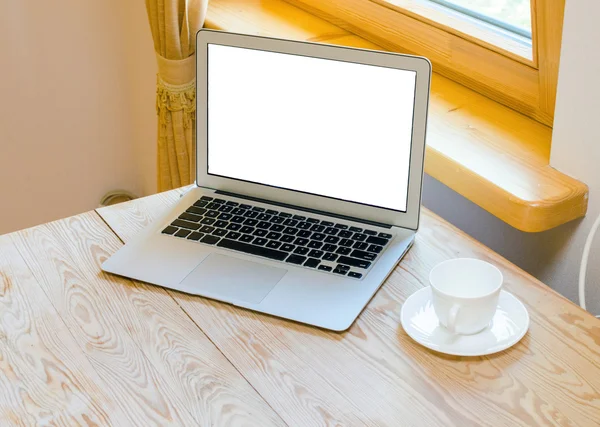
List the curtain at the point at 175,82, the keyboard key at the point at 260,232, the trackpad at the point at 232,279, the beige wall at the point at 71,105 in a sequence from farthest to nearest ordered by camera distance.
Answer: the beige wall at the point at 71,105
the curtain at the point at 175,82
the keyboard key at the point at 260,232
the trackpad at the point at 232,279

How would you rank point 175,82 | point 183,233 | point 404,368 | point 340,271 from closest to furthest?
point 404,368
point 340,271
point 183,233
point 175,82

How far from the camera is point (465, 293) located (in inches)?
33.2

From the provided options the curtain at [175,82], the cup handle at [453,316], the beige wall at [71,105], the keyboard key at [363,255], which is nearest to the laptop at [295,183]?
the keyboard key at [363,255]

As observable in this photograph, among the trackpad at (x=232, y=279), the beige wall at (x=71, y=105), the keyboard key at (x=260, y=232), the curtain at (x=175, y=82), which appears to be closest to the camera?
the trackpad at (x=232, y=279)

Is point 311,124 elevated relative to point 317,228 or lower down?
elevated

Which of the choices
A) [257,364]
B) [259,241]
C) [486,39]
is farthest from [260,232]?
[486,39]

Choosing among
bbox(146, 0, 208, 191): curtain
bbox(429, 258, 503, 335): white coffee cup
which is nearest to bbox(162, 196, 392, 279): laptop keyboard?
bbox(429, 258, 503, 335): white coffee cup

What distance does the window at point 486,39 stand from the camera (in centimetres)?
109

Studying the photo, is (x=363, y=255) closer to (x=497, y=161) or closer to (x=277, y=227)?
(x=277, y=227)

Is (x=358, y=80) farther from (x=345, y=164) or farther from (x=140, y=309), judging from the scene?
(x=140, y=309)

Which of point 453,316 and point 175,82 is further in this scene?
point 175,82

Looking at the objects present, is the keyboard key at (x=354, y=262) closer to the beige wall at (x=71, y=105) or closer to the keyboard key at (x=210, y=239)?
the keyboard key at (x=210, y=239)

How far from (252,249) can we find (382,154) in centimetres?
21

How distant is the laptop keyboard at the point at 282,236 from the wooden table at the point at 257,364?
0.06m
